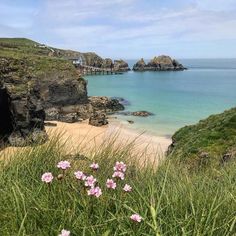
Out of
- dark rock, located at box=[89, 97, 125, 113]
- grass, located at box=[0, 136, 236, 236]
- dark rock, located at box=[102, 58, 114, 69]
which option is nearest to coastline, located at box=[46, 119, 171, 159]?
grass, located at box=[0, 136, 236, 236]

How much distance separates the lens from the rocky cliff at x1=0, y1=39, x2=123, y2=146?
2352 cm

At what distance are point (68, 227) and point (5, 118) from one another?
22023mm

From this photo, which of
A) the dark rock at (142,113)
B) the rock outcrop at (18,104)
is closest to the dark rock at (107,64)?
the dark rock at (142,113)

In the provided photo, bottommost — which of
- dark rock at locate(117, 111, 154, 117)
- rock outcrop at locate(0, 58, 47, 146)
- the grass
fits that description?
dark rock at locate(117, 111, 154, 117)

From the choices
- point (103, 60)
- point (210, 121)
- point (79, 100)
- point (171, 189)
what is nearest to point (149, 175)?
point (171, 189)

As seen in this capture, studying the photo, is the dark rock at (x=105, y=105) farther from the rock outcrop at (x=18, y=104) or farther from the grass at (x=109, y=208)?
the grass at (x=109, y=208)

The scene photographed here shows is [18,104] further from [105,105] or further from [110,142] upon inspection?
[105,105]

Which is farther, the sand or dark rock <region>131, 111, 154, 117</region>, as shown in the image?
dark rock <region>131, 111, 154, 117</region>

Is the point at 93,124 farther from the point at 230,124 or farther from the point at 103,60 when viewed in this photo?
the point at 103,60

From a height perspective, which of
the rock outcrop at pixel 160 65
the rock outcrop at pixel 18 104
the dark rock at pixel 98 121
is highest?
the rock outcrop at pixel 18 104

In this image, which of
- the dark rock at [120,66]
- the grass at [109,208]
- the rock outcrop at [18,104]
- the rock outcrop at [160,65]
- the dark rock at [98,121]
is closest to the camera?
the grass at [109,208]

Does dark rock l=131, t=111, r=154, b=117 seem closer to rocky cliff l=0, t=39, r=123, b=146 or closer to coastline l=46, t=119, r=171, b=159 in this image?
rocky cliff l=0, t=39, r=123, b=146

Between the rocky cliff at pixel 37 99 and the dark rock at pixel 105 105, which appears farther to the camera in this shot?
the dark rock at pixel 105 105

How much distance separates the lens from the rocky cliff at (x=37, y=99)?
2352 centimetres
